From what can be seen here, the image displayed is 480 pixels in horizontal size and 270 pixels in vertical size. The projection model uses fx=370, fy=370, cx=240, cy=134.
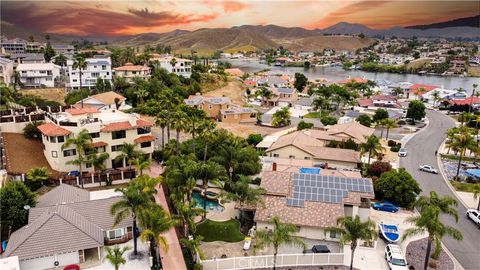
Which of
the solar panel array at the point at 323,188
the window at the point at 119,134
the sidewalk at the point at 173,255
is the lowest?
the sidewalk at the point at 173,255

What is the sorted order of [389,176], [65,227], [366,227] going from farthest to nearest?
[389,176]
[65,227]
[366,227]

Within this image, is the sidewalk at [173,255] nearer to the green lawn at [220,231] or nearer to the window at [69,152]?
the green lawn at [220,231]

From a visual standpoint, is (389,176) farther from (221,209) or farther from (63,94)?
(63,94)

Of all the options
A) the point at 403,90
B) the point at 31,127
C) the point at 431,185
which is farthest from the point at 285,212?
the point at 403,90

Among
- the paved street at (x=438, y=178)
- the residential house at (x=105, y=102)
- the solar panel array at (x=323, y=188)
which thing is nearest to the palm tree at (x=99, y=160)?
the solar panel array at (x=323, y=188)

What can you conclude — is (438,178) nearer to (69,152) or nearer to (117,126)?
(117,126)

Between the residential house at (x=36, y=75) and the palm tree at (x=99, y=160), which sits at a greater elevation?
the residential house at (x=36, y=75)

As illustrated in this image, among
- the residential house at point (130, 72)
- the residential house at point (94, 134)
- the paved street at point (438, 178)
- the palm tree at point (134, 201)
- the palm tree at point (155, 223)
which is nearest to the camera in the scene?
the palm tree at point (155, 223)
